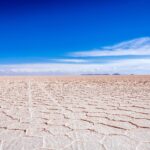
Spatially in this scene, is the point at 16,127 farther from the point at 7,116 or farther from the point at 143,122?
the point at 143,122

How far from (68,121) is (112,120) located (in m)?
0.54

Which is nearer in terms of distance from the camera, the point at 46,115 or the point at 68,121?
the point at 68,121

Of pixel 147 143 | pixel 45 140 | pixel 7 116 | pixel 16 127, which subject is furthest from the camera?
pixel 7 116

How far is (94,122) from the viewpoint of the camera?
10.3 feet

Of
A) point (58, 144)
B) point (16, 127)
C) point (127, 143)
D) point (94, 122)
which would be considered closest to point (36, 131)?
point (16, 127)

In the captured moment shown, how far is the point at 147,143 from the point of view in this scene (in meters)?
2.31

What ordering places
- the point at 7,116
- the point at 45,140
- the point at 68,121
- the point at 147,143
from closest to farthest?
the point at 147,143 → the point at 45,140 → the point at 68,121 → the point at 7,116

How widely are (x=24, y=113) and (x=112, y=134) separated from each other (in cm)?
163

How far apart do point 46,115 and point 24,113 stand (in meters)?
0.37

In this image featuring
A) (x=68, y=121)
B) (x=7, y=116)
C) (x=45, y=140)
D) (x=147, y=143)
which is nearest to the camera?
(x=147, y=143)

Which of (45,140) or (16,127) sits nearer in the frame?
(45,140)

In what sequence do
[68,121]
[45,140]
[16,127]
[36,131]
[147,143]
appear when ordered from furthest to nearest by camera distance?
[68,121] → [16,127] → [36,131] → [45,140] → [147,143]

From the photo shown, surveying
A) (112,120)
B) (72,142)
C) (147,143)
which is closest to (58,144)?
(72,142)

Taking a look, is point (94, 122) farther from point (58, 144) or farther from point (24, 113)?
point (24, 113)
